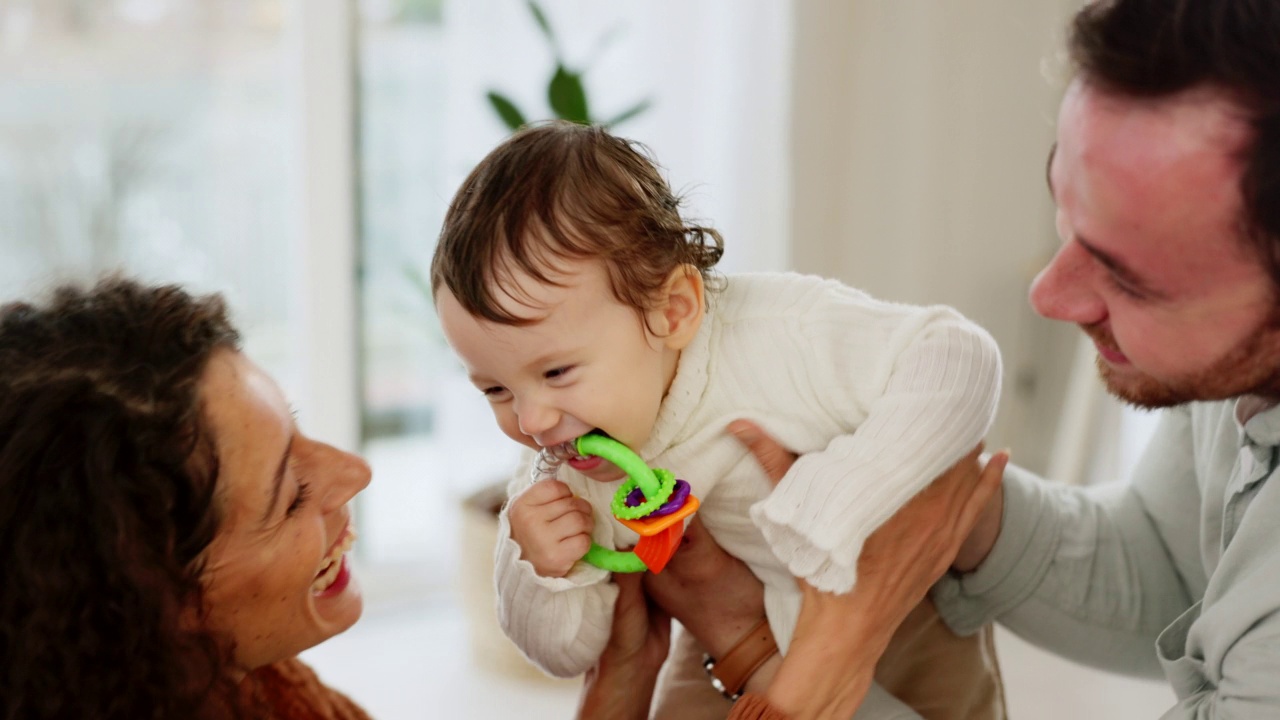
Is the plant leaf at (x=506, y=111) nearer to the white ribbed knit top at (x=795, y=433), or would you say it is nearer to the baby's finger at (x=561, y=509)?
the white ribbed knit top at (x=795, y=433)

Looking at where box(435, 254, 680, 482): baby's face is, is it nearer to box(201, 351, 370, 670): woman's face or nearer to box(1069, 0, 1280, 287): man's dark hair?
box(201, 351, 370, 670): woman's face

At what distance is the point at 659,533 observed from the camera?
1235 millimetres

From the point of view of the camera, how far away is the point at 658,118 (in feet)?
10.0

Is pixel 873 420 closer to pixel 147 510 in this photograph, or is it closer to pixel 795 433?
pixel 795 433

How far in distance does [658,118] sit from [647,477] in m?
1.98

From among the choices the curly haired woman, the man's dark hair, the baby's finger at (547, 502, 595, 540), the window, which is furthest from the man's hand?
the window

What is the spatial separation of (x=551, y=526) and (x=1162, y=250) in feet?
2.28

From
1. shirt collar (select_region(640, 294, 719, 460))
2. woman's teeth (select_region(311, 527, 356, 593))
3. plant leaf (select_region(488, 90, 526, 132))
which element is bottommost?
woman's teeth (select_region(311, 527, 356, 593))

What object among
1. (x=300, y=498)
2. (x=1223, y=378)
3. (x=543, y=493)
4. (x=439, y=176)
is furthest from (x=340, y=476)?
(x=439, y=176)

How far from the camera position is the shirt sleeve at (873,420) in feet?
3.98

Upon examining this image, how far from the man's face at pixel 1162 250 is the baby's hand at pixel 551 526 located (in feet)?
1.81

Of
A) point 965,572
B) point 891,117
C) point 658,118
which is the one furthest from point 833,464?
point 891,117

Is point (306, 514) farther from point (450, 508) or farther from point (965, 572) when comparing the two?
point (450, 508)

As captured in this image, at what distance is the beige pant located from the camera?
153cm
